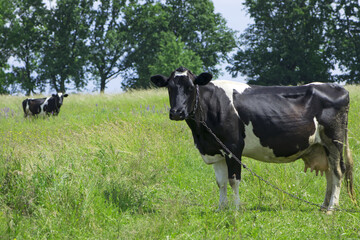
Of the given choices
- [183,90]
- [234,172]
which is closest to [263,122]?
Result: [234,172]

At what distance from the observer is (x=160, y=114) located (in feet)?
39.3

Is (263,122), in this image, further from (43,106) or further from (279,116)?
(43,106)

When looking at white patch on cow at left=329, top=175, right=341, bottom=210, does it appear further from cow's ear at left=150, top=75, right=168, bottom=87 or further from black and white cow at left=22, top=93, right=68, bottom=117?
black and white cow at left=22, top=93, right=68, bottom=117

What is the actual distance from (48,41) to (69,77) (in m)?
3.96

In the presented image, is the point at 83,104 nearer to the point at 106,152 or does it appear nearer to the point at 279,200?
the point at 106,152

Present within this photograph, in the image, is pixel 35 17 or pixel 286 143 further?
pixel 35 17

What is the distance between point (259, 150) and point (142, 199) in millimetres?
1675

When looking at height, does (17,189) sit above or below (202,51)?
below

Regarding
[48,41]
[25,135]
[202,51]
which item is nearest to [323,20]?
[202,51]

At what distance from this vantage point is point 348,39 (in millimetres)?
36281

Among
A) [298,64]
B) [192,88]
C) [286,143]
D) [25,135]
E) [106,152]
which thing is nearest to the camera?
[192,88]

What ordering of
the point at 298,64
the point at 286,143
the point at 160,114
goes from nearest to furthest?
the point at 286,143
the point at 160,114
the point at 298,64

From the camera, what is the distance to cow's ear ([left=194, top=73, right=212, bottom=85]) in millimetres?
5094

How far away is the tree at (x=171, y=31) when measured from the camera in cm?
4101
